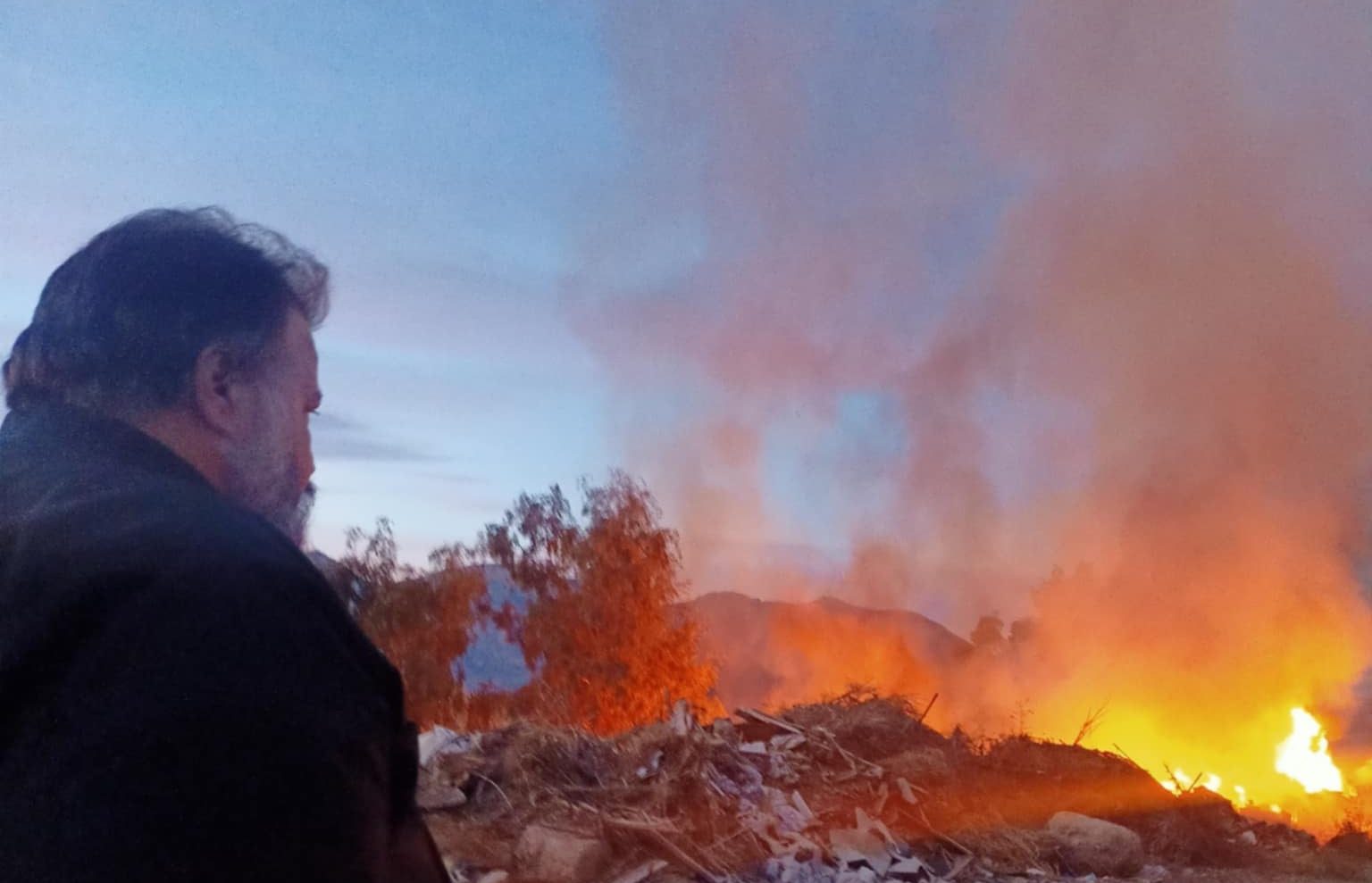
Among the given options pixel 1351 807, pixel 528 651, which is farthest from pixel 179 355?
pixel 528 651

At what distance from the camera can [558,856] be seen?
8141 millimetres

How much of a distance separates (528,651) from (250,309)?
27119mm

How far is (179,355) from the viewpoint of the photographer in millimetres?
A: 1442

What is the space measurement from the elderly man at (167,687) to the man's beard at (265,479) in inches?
3.5

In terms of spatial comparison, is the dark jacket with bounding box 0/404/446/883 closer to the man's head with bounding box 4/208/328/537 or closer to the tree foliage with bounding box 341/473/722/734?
the man's head with bounding box 4/208/328/537

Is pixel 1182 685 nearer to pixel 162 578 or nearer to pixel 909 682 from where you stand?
pixel 909 682

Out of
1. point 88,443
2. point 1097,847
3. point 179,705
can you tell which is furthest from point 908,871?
point 179,705

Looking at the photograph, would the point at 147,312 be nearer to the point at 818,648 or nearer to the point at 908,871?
the point at 908,871

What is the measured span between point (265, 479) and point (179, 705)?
0.59 m

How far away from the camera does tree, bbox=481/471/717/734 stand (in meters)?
27.0

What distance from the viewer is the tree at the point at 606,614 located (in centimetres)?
2702

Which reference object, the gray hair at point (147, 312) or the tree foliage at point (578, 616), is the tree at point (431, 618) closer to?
the tree foliage at point (578, 616)

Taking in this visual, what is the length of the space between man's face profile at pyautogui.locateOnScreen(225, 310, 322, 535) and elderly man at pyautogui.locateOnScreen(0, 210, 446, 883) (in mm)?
103

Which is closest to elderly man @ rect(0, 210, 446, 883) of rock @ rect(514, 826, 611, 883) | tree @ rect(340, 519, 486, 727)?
rock @ rect(514, 826, 611, 883)
